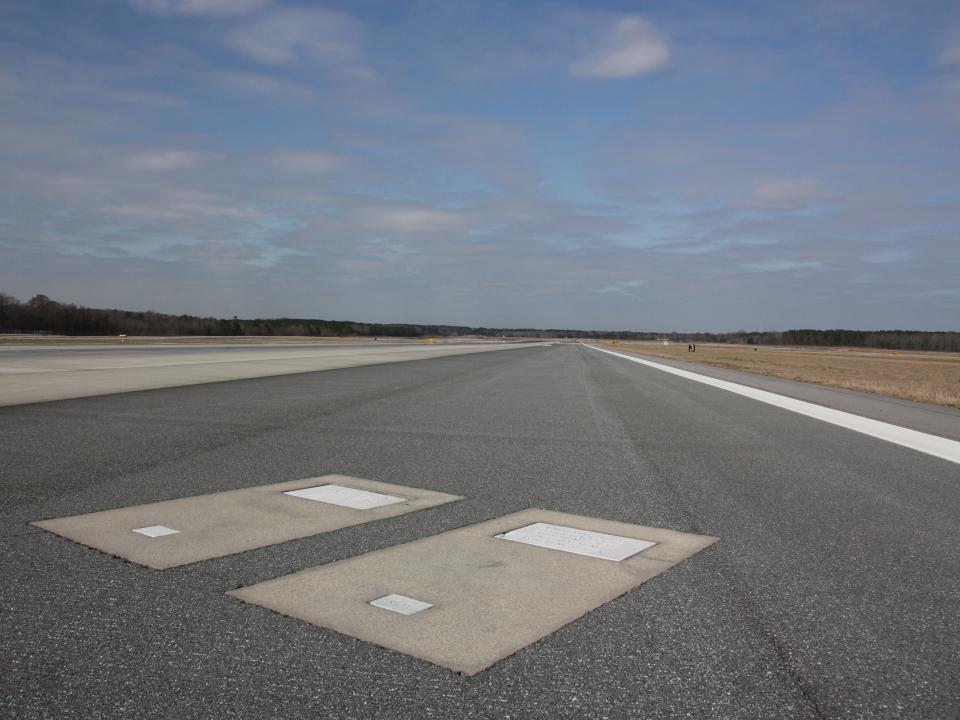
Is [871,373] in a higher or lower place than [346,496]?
lower

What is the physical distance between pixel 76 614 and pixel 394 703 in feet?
5.19

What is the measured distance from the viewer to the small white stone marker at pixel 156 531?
14.2ft

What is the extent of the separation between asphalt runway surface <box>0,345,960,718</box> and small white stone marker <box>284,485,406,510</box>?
1.49 feet

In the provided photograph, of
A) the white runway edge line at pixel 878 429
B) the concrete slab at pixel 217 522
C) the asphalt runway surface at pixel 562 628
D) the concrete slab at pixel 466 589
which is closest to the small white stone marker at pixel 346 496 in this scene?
the concrete slab at pixel 217 522

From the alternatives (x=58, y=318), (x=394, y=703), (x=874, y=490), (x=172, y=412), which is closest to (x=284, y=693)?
(x=394, y=703)

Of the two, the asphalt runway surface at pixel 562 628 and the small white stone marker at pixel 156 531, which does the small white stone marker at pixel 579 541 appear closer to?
the asphalt runway surface at pixel 562 628

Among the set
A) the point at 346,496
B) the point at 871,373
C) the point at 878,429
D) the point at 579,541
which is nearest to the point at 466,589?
the point at 579,541

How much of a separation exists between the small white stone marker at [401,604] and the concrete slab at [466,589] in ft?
0.12

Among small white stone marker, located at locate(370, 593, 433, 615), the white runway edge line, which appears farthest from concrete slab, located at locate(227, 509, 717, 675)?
the white runway edge line

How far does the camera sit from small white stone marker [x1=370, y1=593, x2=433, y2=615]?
127 inches

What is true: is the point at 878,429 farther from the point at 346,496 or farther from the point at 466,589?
the point at 466,589

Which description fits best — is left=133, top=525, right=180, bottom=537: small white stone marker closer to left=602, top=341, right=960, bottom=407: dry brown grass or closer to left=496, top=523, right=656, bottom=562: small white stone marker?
left=496, top=523, right=656, bottom=562: small white stone marker

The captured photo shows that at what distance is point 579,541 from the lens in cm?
443

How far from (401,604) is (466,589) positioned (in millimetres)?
377
